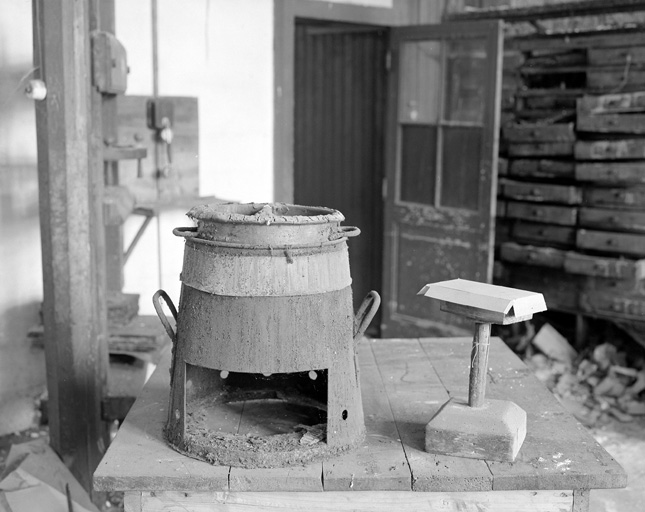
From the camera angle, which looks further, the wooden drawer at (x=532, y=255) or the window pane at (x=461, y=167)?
the wooden drawer at (x=532, y=255)

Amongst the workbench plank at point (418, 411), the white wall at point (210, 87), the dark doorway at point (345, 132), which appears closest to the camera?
the workbench plank at point (418, 411)

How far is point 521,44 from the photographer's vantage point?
6.14 m

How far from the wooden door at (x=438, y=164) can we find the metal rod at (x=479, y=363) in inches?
124

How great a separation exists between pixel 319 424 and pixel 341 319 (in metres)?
0.37

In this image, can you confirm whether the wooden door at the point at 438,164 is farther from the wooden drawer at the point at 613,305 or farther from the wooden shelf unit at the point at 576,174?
the wooden drawer at the point at 613,305

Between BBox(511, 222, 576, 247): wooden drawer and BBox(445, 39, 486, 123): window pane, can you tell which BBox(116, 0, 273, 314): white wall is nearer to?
BBox(445, 39, 486, 123): window pane

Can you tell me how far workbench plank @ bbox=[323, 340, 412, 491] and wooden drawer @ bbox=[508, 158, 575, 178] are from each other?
3.60m

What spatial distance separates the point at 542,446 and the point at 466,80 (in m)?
3.56

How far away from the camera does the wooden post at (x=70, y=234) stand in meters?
3.01

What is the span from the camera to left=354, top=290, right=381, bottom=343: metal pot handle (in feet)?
7.76

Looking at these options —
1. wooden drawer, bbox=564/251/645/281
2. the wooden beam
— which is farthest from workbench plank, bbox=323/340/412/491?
the wooden beam

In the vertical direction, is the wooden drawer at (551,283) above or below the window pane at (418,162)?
below

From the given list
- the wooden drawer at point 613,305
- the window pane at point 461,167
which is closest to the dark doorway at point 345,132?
the window pane at point 461,167

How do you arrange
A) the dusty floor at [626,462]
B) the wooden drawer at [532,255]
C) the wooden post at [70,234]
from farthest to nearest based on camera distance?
1. the wooden drawer at [532,255]
2. the dusty floor at [626,462]
3. the wooden post at [70,234]
